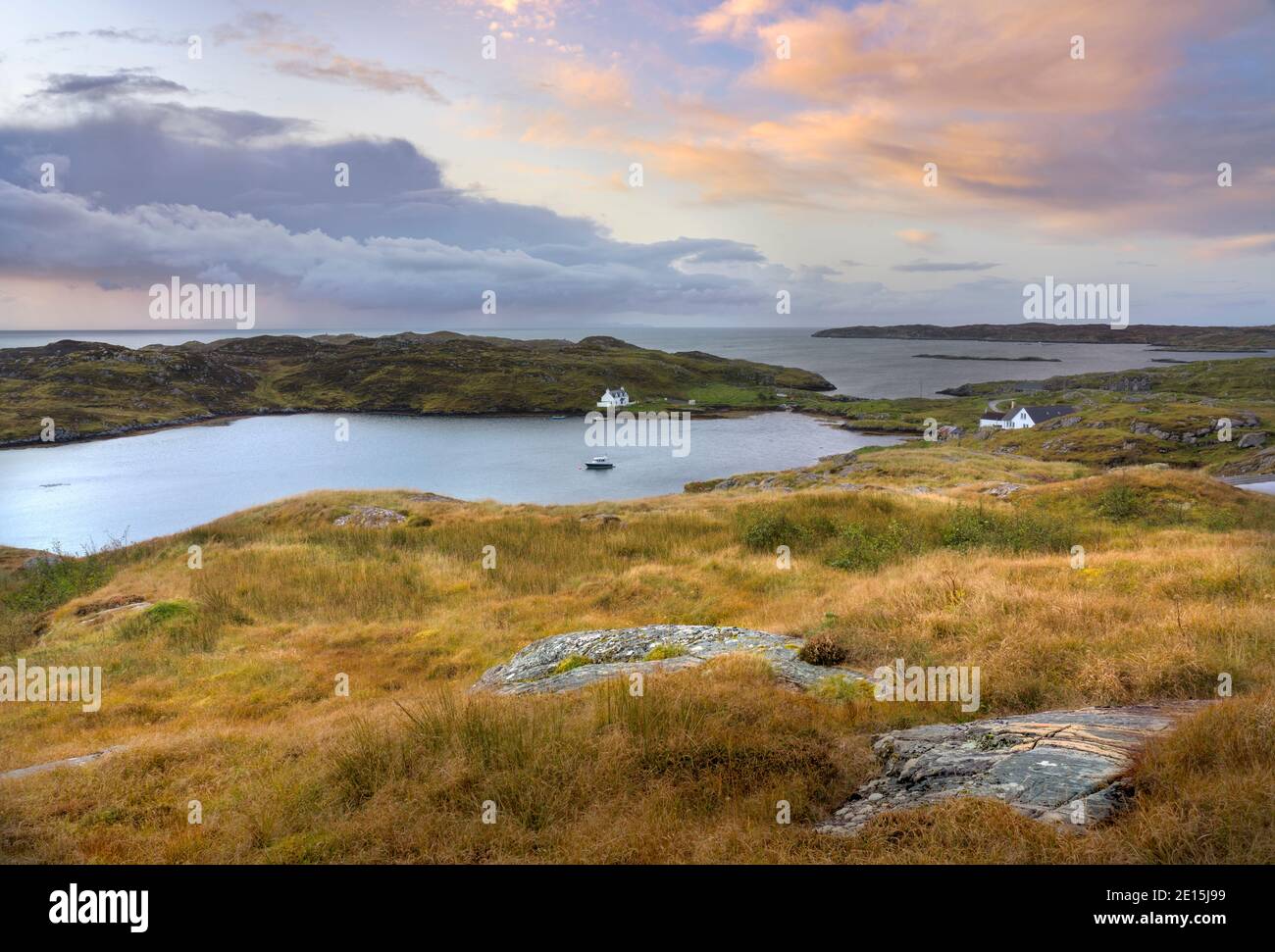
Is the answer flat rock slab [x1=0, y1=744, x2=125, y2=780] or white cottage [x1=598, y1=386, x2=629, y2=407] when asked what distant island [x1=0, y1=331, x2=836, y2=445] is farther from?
flat rock slab [x1=0, y1=744, x2=125, y2=780]

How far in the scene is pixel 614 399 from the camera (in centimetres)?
15400

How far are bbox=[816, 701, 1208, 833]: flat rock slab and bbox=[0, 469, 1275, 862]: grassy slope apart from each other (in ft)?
0.86

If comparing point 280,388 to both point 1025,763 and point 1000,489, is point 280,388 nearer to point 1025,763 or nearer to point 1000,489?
point 1000,489

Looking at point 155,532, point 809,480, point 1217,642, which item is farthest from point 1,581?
point 809,480

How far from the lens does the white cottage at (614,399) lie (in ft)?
494

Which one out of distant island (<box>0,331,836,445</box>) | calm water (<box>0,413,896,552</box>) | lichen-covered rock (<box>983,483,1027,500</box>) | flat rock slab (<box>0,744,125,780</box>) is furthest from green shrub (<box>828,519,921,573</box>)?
distant island (<box>0,331,836,445</box>)

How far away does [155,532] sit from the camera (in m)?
63.1

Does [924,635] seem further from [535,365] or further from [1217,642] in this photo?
[535,365]

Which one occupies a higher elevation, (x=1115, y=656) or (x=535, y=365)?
(x=535, y=365)

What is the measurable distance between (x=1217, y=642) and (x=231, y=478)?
105m

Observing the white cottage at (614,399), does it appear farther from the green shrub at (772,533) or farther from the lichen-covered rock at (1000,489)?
the green shrub at (772,533)

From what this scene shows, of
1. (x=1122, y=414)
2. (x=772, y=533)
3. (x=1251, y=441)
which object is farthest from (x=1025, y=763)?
(x=1122, y=414)

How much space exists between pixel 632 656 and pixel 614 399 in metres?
146

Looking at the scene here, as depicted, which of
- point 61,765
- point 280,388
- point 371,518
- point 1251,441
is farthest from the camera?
point 280,388
